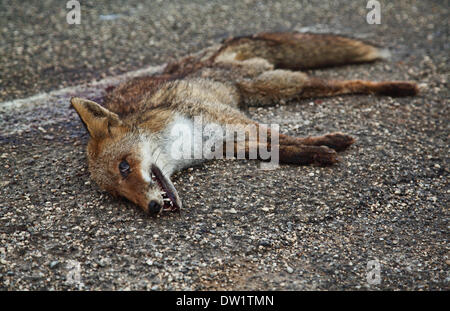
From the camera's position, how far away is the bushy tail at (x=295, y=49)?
612cm

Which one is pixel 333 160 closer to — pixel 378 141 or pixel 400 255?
pixel 378 141

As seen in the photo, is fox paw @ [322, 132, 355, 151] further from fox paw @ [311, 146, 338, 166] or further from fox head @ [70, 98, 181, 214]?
fox head @ [70, 98, 181, 214]

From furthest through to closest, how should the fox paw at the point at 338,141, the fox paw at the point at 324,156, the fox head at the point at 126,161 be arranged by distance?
the fox paw at the point at 338,141
the fox paw at the point at 324,156
the fox head at the point at 126,161

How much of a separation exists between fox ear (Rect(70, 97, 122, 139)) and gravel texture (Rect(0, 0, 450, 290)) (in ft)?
1.73

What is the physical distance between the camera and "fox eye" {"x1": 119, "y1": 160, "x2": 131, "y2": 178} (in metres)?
3.98

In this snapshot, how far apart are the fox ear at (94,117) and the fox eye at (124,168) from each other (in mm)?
406

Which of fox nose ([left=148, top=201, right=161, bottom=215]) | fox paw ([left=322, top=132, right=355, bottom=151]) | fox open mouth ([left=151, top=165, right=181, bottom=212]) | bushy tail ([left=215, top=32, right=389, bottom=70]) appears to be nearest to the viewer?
fox nose ([left=148, top=201, right=161, bottom=215])

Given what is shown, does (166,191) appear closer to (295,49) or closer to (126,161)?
(126,161)

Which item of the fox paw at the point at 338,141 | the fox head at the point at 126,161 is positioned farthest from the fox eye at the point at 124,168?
the fox paw at the point at 338,141

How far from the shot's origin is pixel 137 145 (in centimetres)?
423

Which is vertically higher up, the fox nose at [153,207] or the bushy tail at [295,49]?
the bushy tail at [295,49]

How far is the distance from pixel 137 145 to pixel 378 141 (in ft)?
8.57

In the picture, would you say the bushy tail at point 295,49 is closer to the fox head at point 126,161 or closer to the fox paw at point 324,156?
the fox paw at point 324,156

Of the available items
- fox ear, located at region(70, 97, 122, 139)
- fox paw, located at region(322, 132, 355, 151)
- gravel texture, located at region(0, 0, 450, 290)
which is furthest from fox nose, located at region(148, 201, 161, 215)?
fox paw, located at region(322, 132, 355, 151)
